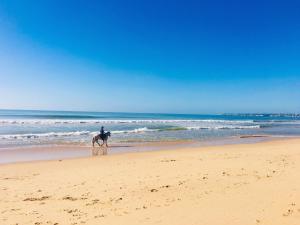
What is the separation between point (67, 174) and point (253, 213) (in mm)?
6107

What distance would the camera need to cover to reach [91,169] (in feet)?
36.1

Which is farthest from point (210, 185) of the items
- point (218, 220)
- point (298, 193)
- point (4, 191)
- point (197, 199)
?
point (4, 191)

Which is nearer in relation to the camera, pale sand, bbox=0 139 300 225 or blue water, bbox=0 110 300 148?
pale sand, bbox=0 139 300 225

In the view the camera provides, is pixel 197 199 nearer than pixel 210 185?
Yes

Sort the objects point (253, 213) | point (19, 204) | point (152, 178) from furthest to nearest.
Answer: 1. point (152, 178)
2. point (19, 204)
3. point (253, 213)

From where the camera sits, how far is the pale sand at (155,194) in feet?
18.9

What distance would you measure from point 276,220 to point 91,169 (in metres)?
6.86

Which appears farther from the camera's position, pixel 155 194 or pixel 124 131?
pixel 124 131

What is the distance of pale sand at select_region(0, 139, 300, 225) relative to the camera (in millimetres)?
5758

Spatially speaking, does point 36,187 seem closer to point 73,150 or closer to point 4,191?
point 4,191

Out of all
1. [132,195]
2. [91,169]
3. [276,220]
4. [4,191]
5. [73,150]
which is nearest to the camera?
[276,220]

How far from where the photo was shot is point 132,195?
7.30 metres

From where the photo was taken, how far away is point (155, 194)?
737 cm

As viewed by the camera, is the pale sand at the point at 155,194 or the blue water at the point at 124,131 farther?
the blue water at the point at 124,131
